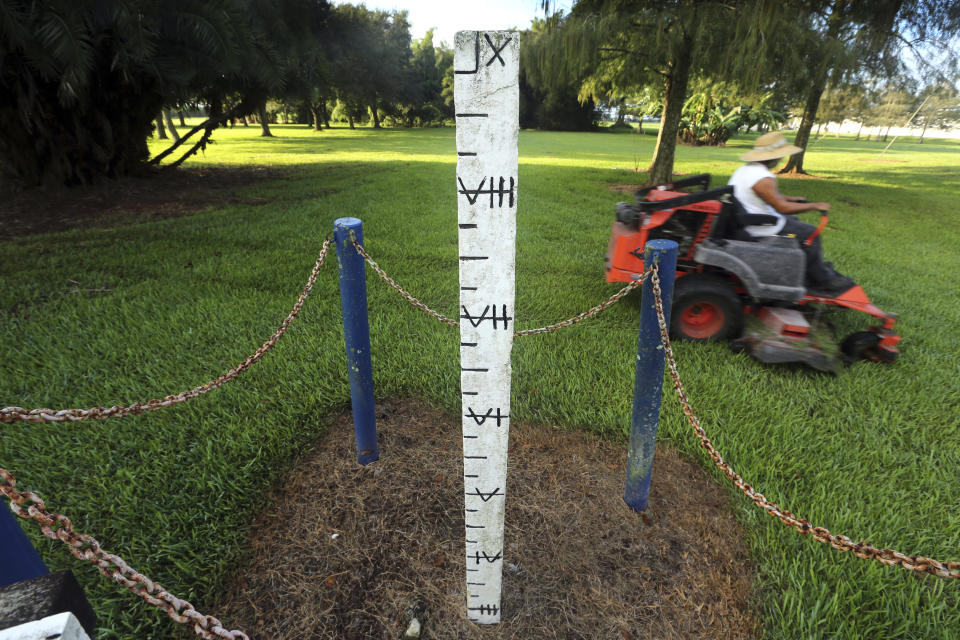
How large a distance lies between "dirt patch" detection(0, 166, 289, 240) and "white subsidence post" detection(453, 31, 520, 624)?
833cm

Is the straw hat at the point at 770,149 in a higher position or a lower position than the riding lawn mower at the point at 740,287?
higher

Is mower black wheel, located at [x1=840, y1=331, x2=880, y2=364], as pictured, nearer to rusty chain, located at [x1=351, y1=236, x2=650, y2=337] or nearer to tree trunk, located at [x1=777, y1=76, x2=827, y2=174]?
rusty chain, located at [x1=351, y1=236, x2=650, y2=337]

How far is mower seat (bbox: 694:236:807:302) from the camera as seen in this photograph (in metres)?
3.63

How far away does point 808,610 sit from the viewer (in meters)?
1.89

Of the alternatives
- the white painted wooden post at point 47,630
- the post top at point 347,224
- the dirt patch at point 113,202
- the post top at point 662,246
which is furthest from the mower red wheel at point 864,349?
the dirt patch at point 113,202

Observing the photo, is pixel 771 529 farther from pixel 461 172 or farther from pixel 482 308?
pixel 461 172

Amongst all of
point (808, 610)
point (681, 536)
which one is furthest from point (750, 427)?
point (808, 610)

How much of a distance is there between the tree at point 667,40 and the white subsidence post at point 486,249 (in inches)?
304

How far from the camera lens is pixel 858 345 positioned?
3664 mm

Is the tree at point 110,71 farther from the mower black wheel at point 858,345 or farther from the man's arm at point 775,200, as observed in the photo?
the mower black wheel at point 858,345

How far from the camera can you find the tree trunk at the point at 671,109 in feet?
31.8

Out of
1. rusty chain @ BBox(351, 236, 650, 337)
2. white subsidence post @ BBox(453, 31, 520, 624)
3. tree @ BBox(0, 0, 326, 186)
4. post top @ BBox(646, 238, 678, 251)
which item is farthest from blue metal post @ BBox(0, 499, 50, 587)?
tree @ BBox(0, 0, 326, 186)

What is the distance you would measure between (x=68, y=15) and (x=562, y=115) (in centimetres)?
4150

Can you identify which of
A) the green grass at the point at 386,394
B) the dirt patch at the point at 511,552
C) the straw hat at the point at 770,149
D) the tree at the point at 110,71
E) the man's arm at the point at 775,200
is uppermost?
the tree at the point at 110,71
